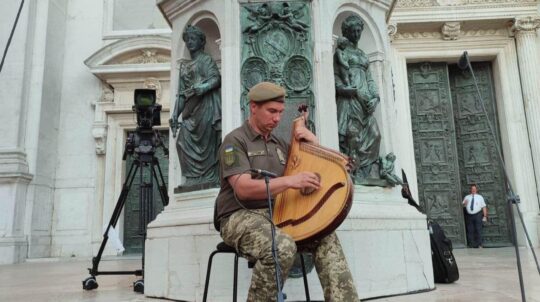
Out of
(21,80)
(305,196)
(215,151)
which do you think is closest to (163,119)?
(21,80)

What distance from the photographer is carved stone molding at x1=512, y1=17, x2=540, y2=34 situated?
38.8ft

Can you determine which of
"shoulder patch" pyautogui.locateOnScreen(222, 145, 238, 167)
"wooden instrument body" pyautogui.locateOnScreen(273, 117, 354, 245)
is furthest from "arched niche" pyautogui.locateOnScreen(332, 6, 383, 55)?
"shoulder patch" pyautogui.locateOnScreen(222, 145, 238, 167)

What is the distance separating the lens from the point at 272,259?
216 cm

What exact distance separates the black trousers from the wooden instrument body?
404 inches

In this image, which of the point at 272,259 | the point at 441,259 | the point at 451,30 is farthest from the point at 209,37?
the point at 451,30

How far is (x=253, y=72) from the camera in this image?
4.02 m

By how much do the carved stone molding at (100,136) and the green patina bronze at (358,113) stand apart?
9774mm

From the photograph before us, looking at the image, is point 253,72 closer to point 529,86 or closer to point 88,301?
point 88,301

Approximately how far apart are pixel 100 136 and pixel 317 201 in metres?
11.4

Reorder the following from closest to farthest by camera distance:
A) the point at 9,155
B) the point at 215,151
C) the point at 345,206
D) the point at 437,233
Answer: the point at 345,206
the point at 215,151
the point at 437,233
the point at 9,155

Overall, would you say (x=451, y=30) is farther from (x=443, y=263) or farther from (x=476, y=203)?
(x=443, y=263)

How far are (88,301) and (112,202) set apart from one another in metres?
8.73

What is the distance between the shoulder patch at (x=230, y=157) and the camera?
233 cm

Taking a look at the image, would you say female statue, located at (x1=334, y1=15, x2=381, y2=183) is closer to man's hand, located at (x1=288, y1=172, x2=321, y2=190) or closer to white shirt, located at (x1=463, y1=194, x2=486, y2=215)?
man's hand, located at (x1=288, y1=172, x2=321, y2=190)
